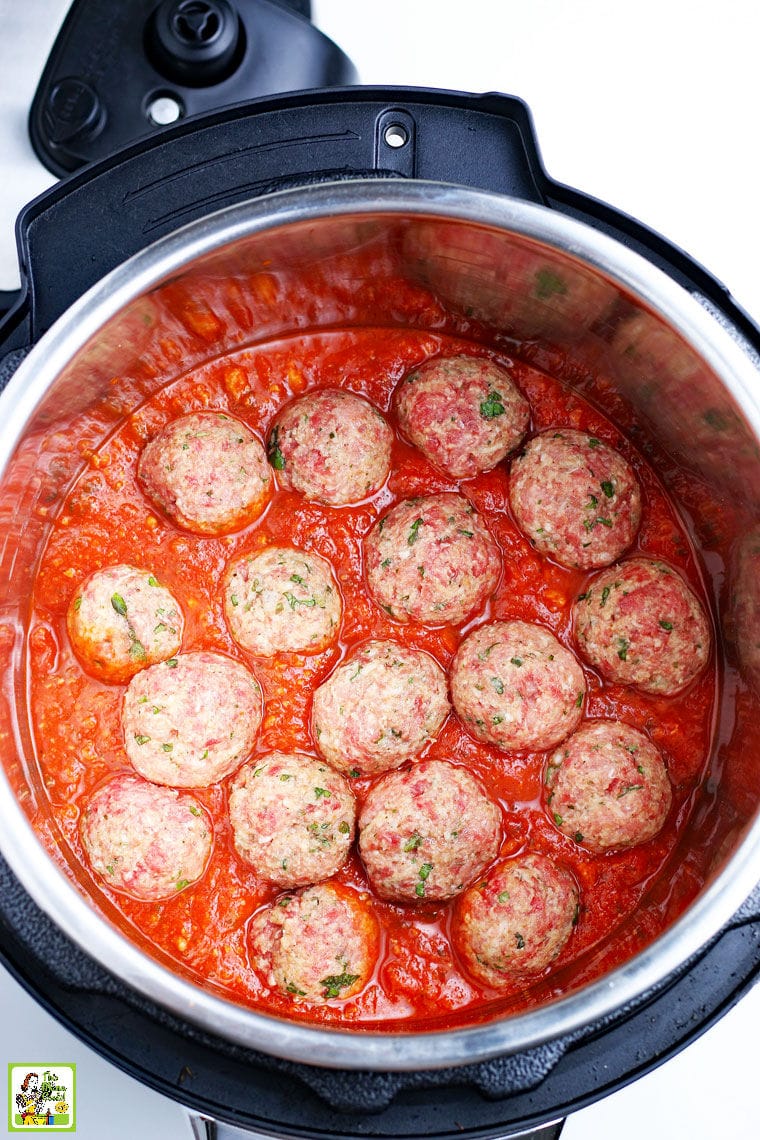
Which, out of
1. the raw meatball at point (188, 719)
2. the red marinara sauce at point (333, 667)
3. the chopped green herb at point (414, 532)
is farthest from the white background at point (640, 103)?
the raw meatball at point (188, 719)

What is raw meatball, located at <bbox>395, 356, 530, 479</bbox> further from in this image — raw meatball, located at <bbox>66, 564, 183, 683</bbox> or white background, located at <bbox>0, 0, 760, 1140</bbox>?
white background, located at <bbox>0, 0, 760, 1140</bbox>

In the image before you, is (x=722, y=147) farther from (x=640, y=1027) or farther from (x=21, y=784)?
(x=21, y=784)

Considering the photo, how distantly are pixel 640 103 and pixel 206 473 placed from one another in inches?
65.7

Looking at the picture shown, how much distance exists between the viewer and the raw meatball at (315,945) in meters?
1.96

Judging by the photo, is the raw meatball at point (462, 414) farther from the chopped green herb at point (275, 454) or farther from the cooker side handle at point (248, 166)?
the cooker side handle at point (248, 166)

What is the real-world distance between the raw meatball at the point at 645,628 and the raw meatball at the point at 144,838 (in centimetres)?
96

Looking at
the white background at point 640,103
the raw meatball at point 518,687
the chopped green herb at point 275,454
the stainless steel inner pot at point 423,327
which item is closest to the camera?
the stainless steel inner pot at point 423,327

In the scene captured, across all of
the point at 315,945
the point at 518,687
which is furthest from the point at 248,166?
the point at 315,945

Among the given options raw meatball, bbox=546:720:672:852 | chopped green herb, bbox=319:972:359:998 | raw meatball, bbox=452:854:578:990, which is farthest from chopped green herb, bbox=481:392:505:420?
chopped green herb, bbox=319:972:359:998

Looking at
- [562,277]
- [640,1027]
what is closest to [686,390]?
[562,277]

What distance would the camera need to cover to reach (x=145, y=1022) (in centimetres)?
187

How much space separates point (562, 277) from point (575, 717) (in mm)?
931

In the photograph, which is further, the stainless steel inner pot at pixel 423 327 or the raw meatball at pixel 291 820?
the raw meatball at pixel 291 820

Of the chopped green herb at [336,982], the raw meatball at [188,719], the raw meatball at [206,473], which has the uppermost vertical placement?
the raw meatball at [206,473]
